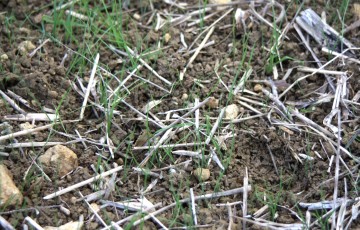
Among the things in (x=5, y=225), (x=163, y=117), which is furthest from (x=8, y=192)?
(x=163, y=117)

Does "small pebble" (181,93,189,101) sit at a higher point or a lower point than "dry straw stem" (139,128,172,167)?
higher

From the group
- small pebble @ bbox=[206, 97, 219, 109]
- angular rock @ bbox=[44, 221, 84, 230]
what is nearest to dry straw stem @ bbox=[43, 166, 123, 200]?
angular rock @ bbox=[44, 221, 84, 230]

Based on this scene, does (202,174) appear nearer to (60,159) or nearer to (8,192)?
(60,159)

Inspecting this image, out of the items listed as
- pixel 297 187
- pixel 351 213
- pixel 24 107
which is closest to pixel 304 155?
pixel 297 187

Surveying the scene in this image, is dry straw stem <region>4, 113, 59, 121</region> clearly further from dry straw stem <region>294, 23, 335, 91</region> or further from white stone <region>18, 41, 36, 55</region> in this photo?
dry straw stem <region>294, 23, 335, 91</region>

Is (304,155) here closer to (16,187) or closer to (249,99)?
(249,99)

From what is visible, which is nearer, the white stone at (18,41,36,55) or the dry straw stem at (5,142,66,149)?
the dry straw stem at (5,142,66,149)
